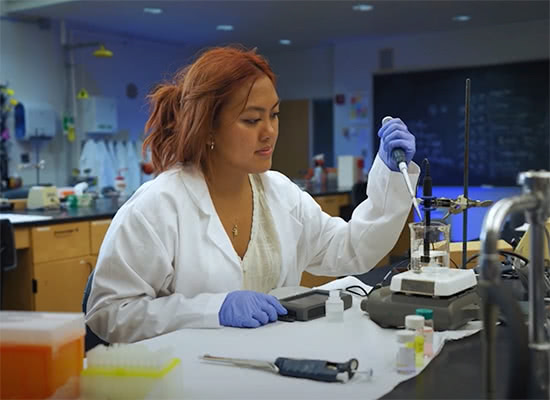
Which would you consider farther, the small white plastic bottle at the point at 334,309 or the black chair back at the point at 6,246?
the black chair back at the point at 6,246


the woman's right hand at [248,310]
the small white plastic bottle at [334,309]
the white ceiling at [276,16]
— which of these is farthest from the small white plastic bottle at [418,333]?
the white ceiling at [276,16]

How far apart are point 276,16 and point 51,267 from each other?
3940 mm

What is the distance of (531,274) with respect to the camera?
2.66 feet

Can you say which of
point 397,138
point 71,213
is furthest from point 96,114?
point 397,138

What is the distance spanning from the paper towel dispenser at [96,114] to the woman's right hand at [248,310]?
6122mm

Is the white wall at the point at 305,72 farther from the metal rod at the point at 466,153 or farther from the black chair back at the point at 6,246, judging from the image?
the metal rod at the point at 466,153

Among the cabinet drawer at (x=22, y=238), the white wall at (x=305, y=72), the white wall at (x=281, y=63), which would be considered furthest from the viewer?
the white wall at (x=305, y=72)

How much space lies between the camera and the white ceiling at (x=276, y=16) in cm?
599

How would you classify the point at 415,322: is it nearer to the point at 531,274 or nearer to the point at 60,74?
the point at 531,274

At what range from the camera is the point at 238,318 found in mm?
1349

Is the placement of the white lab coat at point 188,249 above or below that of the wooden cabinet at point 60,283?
above

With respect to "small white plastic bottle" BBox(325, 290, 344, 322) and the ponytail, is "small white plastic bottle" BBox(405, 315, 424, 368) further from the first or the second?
the ponytail

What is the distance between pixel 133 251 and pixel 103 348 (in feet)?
1.94

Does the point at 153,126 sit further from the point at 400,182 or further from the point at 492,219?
the point at 492,219
